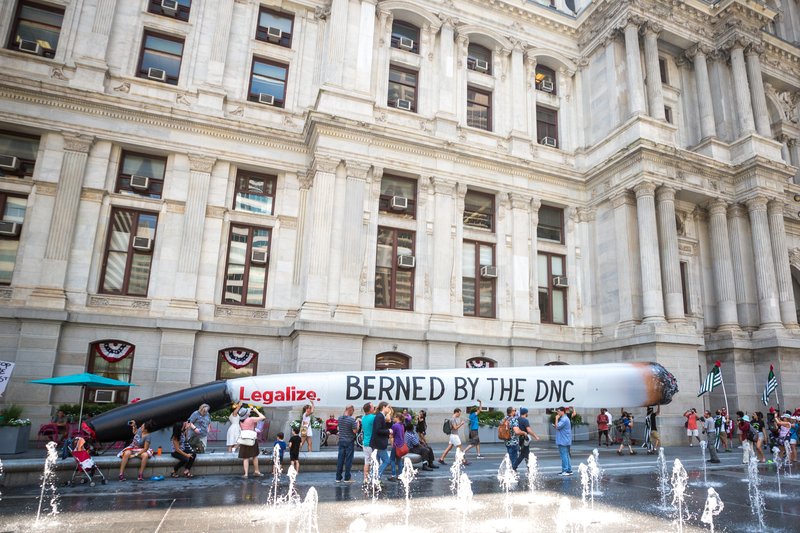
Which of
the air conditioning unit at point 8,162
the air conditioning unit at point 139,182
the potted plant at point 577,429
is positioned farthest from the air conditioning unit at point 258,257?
the potted plant at point 577,429

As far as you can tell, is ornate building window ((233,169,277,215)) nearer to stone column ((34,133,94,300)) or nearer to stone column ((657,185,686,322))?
stone column ((34,133,94,300))

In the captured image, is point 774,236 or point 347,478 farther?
point 774,236

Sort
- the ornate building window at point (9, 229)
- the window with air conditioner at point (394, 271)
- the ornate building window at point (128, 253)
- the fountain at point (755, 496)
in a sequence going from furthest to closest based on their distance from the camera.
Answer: the window with air conditioner at point (394, 271) → the ornate building window at point (128, 253) → the ornate building window at point (9, 229) → the fountain at point (755, 496)

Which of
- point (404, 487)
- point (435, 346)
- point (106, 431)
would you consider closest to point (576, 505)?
point (404, 487)

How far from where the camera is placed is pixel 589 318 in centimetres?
2730

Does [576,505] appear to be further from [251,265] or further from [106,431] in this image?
[251,265]

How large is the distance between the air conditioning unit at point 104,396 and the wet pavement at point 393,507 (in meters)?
9.43

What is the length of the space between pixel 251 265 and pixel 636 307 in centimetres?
1856

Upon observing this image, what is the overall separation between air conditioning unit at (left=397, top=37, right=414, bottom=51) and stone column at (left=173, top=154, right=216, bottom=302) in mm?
11725

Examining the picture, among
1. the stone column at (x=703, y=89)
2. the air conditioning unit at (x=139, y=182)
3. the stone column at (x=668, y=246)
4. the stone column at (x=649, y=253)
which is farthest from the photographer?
the stone column at (x=703, y=89)

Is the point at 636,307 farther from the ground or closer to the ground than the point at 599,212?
closer to the ground

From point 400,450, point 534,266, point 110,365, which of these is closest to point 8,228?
point 110,365

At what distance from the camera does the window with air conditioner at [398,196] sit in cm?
2461

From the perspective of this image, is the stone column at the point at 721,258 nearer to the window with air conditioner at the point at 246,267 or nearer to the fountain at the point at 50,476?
the window with air conditioner at the point at 246,267
